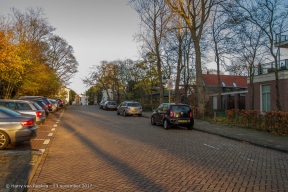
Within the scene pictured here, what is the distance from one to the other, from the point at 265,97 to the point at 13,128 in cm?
2387

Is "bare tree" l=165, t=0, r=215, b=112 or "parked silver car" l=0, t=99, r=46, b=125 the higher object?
"bare tree" l=165, t=0, r=215, b=112

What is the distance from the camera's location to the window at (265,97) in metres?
25.5

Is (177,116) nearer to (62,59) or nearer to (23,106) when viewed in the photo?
(23,106)

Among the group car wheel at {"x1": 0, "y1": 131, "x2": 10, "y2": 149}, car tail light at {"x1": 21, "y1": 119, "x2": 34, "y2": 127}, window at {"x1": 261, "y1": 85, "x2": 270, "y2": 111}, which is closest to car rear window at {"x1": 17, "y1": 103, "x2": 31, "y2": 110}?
car tail light at {"x1": 21, "y1": 119, "x2": 34, "y2": 127}

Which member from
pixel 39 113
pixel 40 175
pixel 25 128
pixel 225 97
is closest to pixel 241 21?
pixel 39 113

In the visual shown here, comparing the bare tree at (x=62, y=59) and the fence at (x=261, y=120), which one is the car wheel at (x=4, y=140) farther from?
the bare tree at (x=62, y=59)

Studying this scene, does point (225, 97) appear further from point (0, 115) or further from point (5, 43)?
point (0, 115)

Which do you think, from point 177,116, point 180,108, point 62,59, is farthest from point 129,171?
point 62,59

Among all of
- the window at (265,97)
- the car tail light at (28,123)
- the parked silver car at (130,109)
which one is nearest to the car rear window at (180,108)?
the car tail light at (28,123)

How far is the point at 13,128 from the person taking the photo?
8242 mm

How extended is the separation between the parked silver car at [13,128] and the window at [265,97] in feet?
75.3

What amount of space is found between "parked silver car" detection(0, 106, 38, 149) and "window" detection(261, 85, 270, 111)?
75.3 ft

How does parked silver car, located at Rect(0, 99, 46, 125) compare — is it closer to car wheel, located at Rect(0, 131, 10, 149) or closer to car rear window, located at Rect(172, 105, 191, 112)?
car wheel, located at Rect(0, 131, 10, 149)

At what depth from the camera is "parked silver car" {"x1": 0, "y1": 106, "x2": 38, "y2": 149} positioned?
323 inches
